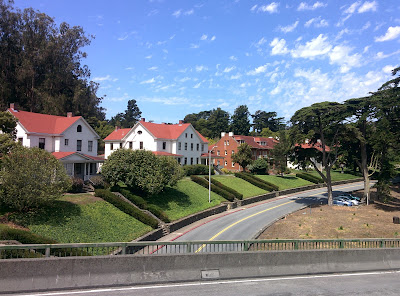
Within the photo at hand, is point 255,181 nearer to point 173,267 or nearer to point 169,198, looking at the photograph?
point 169,198

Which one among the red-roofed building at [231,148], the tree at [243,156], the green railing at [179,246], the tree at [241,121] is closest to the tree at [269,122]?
the tree at [241,121]

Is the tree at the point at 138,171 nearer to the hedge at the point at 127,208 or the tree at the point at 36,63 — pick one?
the hedge at the point at 127,208

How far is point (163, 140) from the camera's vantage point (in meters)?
58.3

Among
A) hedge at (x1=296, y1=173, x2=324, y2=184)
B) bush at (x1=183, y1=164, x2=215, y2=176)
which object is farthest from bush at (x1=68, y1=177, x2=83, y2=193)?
hedge at (x1=296, y1=173, x2=324, y2=184)

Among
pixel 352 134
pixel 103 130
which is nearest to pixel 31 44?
pixel 103 130

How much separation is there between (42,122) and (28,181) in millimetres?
Result: 24017

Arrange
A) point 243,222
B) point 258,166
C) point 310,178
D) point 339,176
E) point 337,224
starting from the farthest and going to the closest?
point 339,176, point 310,178, point 258,166, point 243,222, point 337,224

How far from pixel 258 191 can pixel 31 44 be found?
50588mm

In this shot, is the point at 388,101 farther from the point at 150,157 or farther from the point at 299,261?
the point at 299,261

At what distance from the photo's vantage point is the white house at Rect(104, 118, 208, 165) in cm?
5766

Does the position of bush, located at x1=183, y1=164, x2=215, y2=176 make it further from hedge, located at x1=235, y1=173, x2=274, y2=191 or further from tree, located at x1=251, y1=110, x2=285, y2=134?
tree, located at x1=251, y1=110, x2=285, y2=134

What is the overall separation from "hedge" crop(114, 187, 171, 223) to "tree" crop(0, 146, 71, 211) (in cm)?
810

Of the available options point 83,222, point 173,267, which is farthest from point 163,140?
point 173,267

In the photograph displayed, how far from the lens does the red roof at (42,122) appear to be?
40.4 metres
